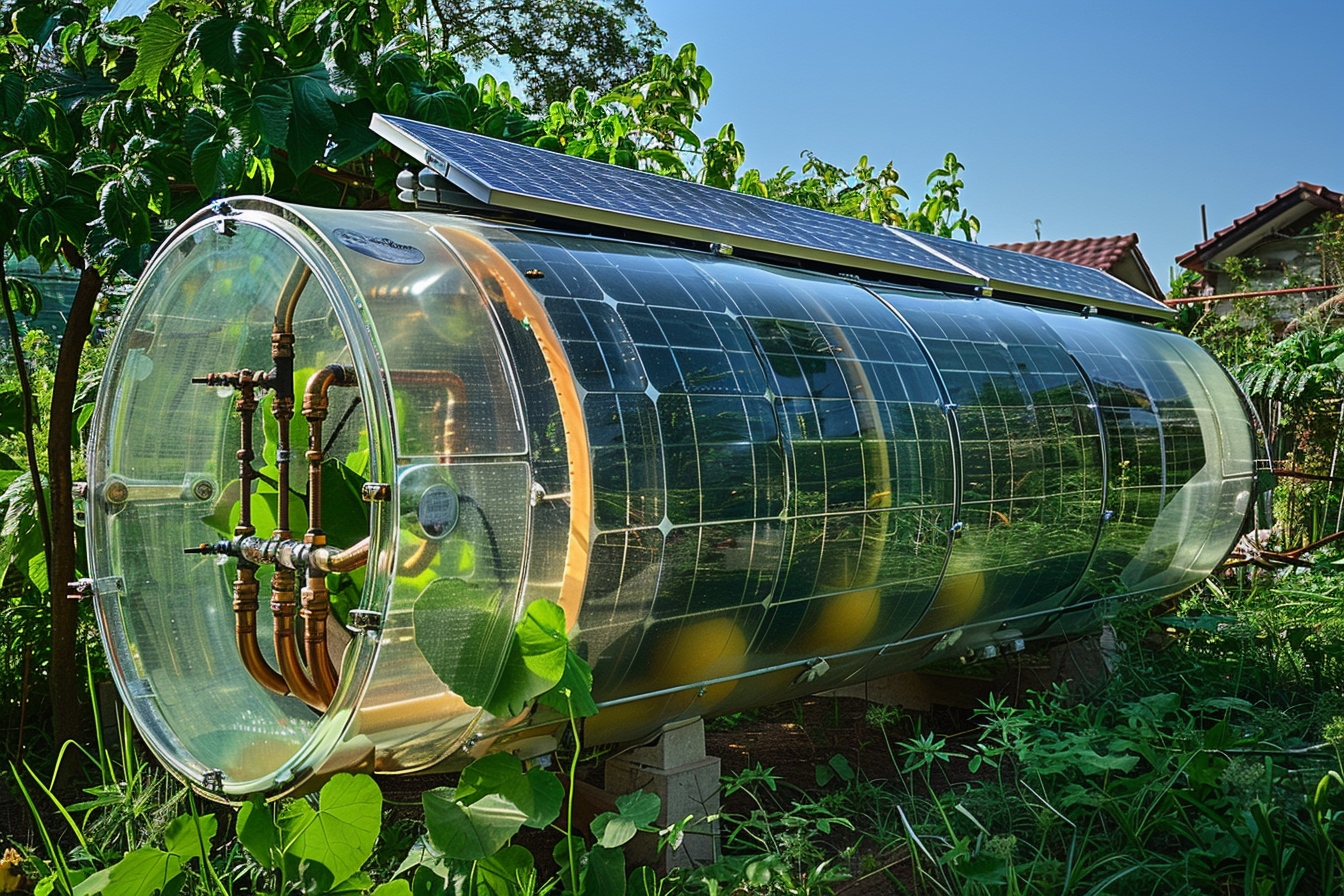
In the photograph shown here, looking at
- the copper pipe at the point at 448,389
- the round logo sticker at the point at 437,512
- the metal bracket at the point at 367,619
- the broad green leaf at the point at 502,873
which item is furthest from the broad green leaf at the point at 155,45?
the broad green leaf at the point at 502,873

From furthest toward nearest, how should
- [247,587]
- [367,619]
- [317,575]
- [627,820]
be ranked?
[247,587]
[317,575]
[627,820]
[367,619]

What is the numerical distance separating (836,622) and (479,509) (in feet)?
4.74

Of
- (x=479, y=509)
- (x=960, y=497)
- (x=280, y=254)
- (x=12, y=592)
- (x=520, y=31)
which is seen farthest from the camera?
(x=520, y=31)

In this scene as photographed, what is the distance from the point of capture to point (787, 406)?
3404 mm

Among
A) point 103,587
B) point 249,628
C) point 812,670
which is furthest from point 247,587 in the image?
point 812,670

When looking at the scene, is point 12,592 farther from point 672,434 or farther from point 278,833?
point 672,434

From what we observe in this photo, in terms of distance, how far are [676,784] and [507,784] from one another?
0.89 m

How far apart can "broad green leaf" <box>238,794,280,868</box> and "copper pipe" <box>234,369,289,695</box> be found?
0.50 m

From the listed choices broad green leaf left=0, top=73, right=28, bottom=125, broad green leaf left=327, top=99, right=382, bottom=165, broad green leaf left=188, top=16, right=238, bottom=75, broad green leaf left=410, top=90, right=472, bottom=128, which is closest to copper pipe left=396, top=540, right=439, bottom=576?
broad green leaf left=188, top=16, right=238, bottom=75

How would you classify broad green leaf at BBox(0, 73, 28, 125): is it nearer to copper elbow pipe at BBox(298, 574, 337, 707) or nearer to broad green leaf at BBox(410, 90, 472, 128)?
broad green leaf at BBox(410, 90, 472, 128)

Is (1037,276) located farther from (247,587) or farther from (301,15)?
(247,587)

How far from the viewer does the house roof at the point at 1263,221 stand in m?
15.8

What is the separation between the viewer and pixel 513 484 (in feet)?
8.94

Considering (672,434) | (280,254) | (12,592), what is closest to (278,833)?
(672,434)
